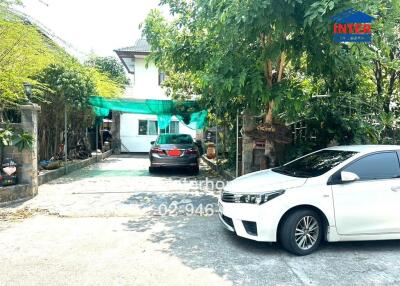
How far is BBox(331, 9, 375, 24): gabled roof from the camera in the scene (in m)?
5.27

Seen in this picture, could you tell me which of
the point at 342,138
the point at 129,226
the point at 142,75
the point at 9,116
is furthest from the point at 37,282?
the point at 142,75

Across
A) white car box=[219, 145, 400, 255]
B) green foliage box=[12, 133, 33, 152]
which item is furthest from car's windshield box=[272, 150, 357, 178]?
green foliage box=[12, 133, 33, 152]

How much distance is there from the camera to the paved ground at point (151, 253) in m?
3.99

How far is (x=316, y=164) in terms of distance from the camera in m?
5.38

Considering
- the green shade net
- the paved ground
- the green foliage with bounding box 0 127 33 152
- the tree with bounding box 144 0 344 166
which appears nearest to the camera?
the paved ground

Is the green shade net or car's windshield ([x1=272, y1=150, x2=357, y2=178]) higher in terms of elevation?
the green shade net

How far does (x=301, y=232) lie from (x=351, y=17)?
3798 millimetres

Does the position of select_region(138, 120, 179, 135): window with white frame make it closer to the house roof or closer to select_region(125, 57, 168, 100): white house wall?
select_region(125, 57, 168, 100): white house wall

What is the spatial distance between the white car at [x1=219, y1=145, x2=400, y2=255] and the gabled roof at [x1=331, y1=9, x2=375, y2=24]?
82.6 inches

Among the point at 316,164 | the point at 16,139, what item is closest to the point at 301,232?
the point at 316,164

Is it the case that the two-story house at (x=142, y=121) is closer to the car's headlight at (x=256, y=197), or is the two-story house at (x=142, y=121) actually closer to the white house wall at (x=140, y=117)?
the white house wall at (x=140, y=117)

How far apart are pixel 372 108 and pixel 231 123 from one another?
193 inches

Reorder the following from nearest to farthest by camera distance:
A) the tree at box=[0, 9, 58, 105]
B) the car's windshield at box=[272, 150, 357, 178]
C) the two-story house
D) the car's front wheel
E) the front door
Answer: the car's front wheel
the front door
the car's windshield at box=[272, 150, 357, 178]
the tree at box=[0, 9, 58, 105]
the two-story house

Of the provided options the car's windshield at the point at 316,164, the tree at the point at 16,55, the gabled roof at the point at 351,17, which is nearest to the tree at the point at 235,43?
the gabled roof at the point at 351,17
